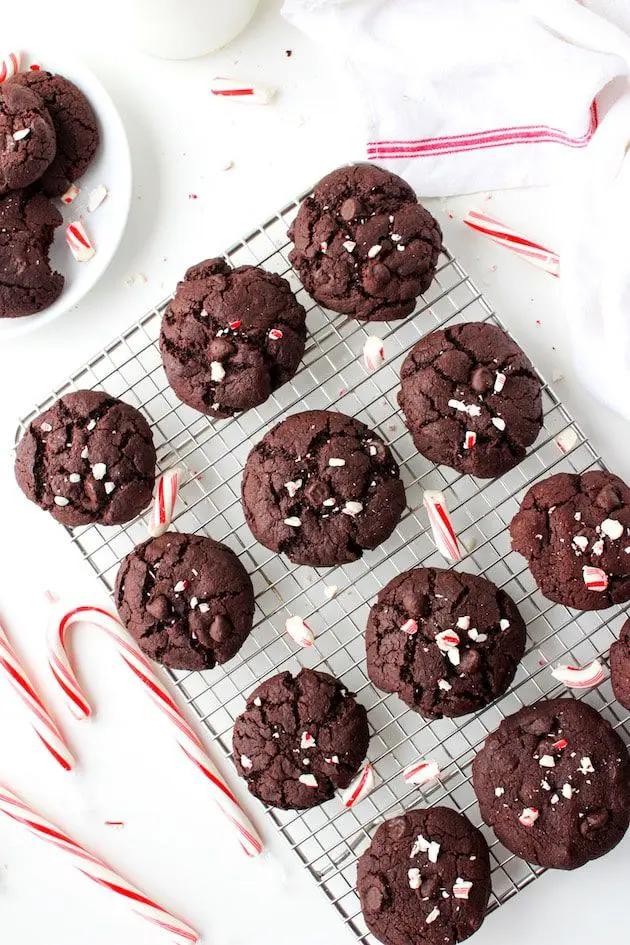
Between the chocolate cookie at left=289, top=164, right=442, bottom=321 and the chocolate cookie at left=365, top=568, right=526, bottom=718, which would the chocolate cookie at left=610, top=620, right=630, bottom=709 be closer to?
the chocolate cookie at left=365, top=568, right=526, bottom=718

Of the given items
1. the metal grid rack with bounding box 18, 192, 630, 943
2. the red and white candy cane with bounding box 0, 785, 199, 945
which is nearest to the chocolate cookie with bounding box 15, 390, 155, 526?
the metal grid rack with bounding box 18, 192, 630, 943

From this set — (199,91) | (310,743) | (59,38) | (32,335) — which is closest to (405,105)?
(199,91)

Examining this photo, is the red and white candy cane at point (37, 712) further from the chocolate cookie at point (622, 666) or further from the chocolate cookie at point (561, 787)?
the chocolate cookie at point (622, 666)

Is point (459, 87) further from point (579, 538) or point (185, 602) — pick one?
point (185, 602)

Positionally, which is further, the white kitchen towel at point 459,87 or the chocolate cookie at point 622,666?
the white kitchen towel at point 459,87

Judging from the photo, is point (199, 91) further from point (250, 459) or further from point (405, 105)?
point (250, 459)

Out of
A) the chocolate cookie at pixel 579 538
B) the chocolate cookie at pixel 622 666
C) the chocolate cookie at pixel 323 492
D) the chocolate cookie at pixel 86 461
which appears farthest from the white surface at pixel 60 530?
the chocolate cookie at pixel 622 666
